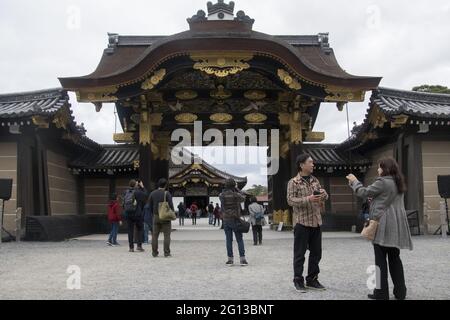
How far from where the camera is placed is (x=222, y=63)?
13703 mm

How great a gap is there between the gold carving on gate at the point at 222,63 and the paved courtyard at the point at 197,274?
5810 millimetres

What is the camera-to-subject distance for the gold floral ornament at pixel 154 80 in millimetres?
13766

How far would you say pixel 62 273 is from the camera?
684 centimetres

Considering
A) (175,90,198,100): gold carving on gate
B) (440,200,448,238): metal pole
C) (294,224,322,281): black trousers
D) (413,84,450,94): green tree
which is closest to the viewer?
(294,224,322,281): black trousers

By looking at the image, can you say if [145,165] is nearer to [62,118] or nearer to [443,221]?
[62,118]

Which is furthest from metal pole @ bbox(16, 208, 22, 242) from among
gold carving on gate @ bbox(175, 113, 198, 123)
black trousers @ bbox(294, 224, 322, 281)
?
black trousers @ bbox(294, 224, 322, 281)

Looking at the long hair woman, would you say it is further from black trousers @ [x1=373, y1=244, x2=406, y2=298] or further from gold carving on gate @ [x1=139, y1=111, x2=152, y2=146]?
gold carving on gate @ [x1=139, y1=111, x2=152, y2=146]

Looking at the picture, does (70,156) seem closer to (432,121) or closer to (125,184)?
(125,184)

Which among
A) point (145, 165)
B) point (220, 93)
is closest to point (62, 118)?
point (145, 165)

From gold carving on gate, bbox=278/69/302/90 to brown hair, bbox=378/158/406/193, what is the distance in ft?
30.1

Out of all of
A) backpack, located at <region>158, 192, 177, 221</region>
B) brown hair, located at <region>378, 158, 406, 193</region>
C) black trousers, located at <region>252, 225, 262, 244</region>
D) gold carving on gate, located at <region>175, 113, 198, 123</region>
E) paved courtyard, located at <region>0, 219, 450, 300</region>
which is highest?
gold carving on gate, located at <region>175, 113, 198, 123</region>

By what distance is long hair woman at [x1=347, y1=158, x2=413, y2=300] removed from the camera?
479cm
